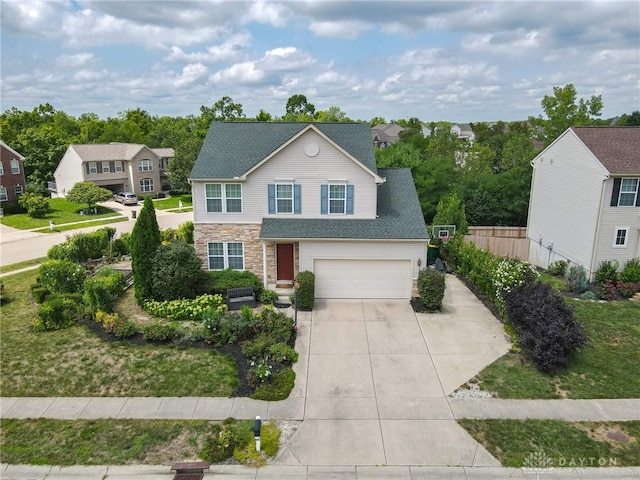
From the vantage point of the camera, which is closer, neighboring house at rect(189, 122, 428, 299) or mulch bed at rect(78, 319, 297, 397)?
mulch bed at rect(78, 319, 297, 397)

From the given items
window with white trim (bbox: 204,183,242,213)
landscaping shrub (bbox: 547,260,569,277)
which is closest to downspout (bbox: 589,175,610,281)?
landscaping shrub (bbox: 547,260,569,277)

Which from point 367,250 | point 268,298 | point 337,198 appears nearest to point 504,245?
point 367,250

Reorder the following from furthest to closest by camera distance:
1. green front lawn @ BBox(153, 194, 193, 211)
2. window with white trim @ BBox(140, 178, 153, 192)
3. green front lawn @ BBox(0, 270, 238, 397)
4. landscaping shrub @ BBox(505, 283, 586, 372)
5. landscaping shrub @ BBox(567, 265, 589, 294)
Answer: window with white trim @ BBox(140, 178, 153, 192) < green front lawn @ BBox(153, 194, 193, 211) < landscaping shrub @ BBox(567, 265, 589, 294) < landscaping shrub @ BBox(505, 283, 586, 372) < green front lawn @ BBox(0, 270, 238, 397)

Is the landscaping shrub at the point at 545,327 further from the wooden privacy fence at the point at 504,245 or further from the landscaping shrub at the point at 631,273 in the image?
the wooden privacy fence at the point at 504,245

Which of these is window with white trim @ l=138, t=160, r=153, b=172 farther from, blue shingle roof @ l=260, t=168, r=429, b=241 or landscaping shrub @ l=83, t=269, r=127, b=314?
blue shingle roof @ l=260, t=168, r=429, b=241

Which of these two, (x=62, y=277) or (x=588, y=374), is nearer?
(x=588, y=374)

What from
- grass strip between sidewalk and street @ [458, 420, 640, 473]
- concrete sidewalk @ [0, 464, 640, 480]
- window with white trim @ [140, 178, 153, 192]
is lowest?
concrete sidewalk @ [0, 464, 640, 480]

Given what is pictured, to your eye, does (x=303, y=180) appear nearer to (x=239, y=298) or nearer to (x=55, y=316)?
(x=239, y=298)
